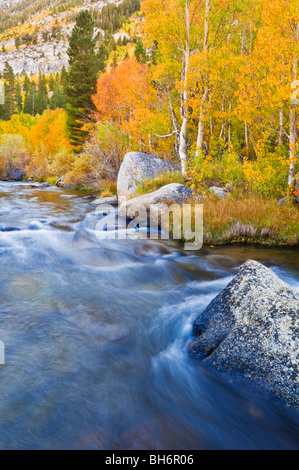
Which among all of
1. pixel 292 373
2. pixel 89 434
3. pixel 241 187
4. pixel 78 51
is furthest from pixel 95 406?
pixel 78 51

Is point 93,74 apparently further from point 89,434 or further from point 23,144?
point 89,434

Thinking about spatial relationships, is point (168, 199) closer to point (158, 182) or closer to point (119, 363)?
point (158, 182)

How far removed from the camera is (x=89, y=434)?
2600 millimetres

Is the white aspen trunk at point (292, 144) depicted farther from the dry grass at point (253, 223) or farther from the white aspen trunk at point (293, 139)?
the dry grass at point (253, 223)

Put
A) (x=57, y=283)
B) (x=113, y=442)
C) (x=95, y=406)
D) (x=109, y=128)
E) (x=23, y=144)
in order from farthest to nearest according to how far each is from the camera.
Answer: (x=23, y=144)
(x=109, y=128)
(x=57, y=283)
(x=95, y=406)
(x=113, y=442)

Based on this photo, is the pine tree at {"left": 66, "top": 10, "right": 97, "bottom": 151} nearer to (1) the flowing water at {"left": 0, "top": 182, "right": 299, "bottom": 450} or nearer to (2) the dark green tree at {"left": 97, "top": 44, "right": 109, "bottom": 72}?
(2) the dark green tree at {"left": 97, "top": 44, "right": 109, "bottom": 72}

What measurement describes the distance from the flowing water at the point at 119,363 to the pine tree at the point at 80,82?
24997 millimetres

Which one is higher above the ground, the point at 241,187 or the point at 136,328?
the point at 241,187

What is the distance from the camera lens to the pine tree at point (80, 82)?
29.3 m

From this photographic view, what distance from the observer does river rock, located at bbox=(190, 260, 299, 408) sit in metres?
2.82

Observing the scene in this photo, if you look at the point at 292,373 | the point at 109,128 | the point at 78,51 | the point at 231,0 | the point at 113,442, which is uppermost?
the point at 78,51

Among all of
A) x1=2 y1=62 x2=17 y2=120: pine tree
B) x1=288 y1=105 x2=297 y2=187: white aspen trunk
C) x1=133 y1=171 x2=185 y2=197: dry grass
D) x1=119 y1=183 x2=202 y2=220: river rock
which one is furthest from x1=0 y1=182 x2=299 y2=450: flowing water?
x1=2 y1=62 x2=17 y2=120: pine tree

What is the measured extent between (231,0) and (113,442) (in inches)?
603

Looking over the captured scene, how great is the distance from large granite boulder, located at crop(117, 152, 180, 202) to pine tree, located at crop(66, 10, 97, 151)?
1716cm
